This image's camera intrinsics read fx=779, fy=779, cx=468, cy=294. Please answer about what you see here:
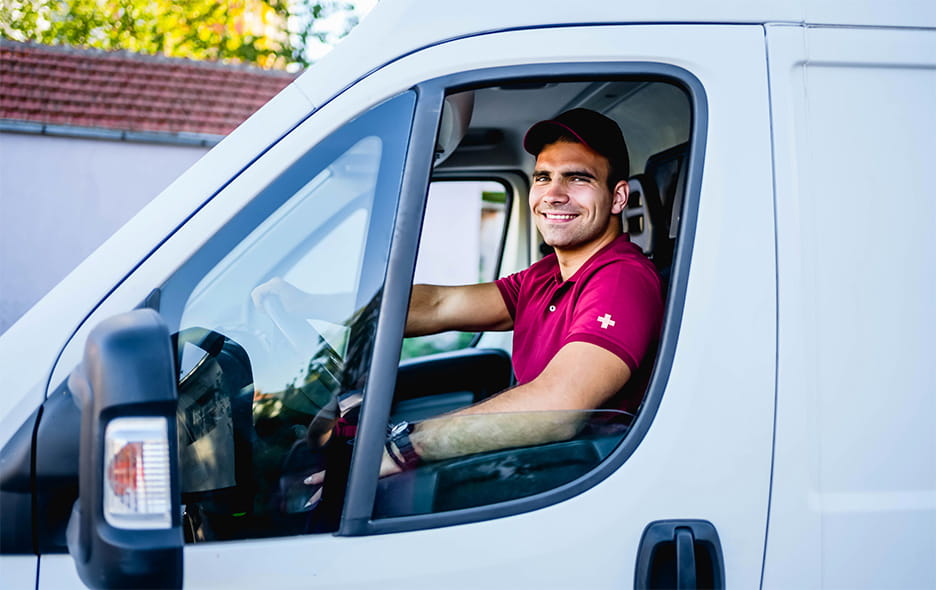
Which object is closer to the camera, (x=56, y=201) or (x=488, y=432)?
(x=488, y=432)

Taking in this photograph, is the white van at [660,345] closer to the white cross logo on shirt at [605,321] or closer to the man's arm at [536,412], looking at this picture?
the man's arm at [536,412]

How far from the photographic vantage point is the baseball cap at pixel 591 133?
2318 millimetres

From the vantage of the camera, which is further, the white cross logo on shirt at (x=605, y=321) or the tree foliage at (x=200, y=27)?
the tree foliage at (x=200, y=27)

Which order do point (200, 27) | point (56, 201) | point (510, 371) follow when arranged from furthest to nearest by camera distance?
point (200, 27)
point (56, 201)
point (510, 371)

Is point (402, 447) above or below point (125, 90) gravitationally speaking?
below

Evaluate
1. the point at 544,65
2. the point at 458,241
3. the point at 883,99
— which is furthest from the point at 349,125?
the point at 458,241

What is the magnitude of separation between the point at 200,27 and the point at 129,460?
748 inches

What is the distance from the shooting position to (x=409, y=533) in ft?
4.39

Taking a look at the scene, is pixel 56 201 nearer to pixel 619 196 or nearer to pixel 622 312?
pixel 619 196

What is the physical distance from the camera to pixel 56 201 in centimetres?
1097

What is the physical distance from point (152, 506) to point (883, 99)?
1.46m

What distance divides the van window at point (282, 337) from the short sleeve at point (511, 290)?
1.47 m

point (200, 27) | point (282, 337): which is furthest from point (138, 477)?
point (200, 27)

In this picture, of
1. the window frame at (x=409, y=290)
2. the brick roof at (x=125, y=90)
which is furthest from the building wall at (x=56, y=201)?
the window frame at (x=409, y=290)
